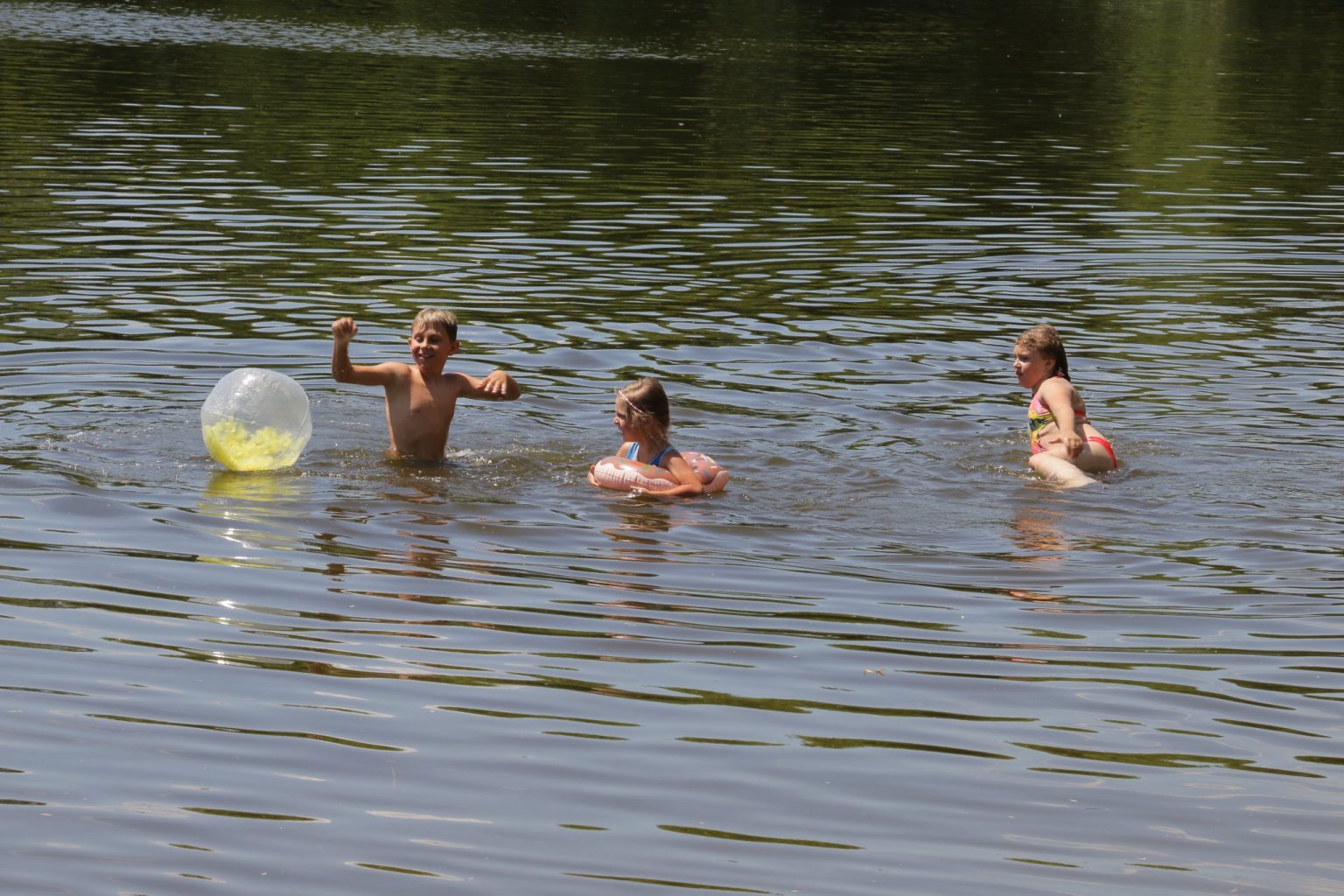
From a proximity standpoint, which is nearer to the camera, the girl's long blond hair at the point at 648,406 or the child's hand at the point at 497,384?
the girl's long blond hair at the point at 648,406

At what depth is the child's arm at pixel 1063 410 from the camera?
36.5 feet

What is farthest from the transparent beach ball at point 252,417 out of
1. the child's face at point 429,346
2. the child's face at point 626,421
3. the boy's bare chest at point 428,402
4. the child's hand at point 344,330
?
the child's face at point 626,421

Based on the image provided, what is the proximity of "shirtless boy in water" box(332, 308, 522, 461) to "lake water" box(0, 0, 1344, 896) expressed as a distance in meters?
0.23

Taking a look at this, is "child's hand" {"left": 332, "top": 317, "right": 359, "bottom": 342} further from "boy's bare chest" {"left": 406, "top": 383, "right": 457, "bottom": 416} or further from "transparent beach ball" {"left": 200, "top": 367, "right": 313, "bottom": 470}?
"boy's bare chest" {"left": 406, "top": 383, "right": 457, "bottom": 416}

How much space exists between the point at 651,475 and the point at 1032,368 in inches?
114

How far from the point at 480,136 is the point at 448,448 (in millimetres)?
16117

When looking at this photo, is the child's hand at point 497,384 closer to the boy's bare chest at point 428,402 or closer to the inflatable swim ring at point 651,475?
the boy's bare chest at point 428,402

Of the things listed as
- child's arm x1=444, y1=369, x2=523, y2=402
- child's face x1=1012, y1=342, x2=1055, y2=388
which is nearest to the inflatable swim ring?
child's arm x1=444, y1=369, x2=523, y2=402

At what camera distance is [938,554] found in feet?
30.9

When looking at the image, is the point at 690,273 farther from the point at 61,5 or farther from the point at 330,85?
the point at 61,5

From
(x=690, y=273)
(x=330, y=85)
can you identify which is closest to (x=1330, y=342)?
(x=690, y=273)

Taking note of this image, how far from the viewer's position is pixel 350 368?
11.2 meters

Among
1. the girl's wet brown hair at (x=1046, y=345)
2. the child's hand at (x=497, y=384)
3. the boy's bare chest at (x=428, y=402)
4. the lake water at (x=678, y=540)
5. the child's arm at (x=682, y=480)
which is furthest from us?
the girl's wet brown hair at (x=1046, y=345)

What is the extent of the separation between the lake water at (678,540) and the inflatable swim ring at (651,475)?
7.1 inches
